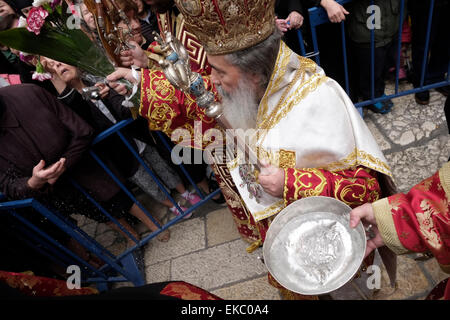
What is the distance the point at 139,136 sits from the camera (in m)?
3.33

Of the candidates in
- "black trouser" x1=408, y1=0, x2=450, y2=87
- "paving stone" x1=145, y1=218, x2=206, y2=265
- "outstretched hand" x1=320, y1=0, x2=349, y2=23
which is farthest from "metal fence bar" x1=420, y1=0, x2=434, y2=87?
"paving stone" x1=145, y1=218, x2=206, y2=265

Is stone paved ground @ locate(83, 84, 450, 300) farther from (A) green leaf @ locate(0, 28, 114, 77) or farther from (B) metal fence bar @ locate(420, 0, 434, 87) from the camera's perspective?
(A) green leaf @ locate(0, 28, 114, 77)

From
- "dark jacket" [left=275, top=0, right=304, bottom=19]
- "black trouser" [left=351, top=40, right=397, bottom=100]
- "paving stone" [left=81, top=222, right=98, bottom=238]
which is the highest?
"dark jacket" [left=275, top=0, right=304, bottom=19]

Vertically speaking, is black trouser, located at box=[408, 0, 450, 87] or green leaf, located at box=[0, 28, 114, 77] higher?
green leaf, located at box=[0, 28, 114, 77]

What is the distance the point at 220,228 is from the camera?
3602mm

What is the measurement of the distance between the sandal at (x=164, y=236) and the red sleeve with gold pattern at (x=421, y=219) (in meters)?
2.63

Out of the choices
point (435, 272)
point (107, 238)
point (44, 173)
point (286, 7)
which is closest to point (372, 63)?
point (286, 7)

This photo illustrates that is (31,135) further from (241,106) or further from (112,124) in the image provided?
(241,106)

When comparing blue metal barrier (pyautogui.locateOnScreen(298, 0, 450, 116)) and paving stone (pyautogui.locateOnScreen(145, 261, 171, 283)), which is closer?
blue metal barrier (pyautogui.locateOnScreen(298, 0, 450, 116))

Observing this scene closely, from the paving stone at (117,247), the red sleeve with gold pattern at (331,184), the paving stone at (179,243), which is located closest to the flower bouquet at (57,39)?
the red sleeve with gold pattern at (331,184)

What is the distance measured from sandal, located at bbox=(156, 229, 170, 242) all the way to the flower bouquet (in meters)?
2.14

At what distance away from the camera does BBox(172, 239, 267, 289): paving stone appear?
3.14 meters
